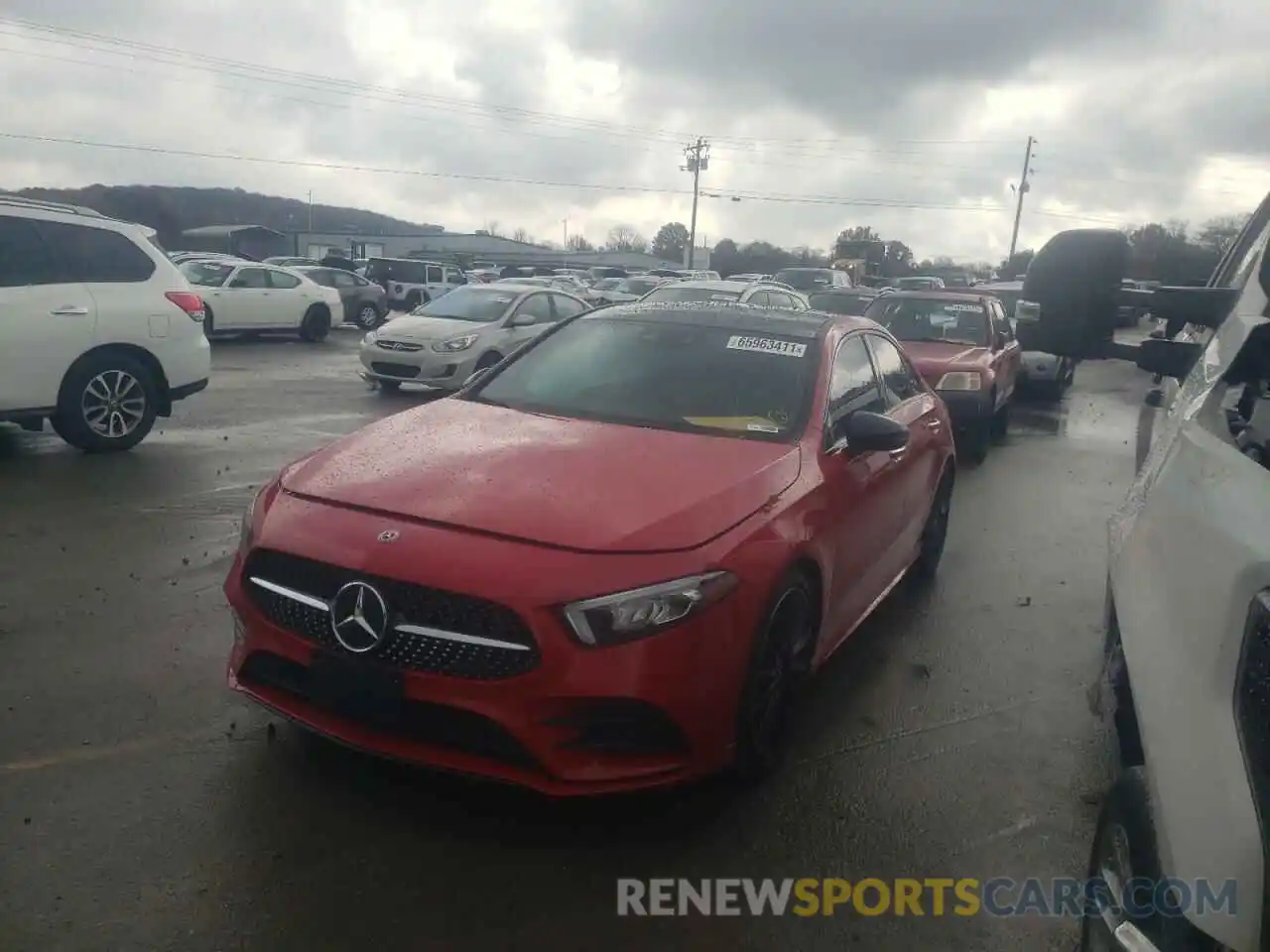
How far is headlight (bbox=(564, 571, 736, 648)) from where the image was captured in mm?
2924

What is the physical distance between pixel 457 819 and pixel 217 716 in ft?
3.96

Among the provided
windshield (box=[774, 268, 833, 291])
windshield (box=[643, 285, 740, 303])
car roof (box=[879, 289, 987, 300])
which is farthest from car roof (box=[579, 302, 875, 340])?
windshield (box=[774, 268, 833, 291])

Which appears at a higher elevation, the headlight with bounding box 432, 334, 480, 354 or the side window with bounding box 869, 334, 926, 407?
the side window with bounding box 869, 334, 926, 407

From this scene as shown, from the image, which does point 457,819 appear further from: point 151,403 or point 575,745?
point 151,403

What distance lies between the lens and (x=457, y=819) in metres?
3.22

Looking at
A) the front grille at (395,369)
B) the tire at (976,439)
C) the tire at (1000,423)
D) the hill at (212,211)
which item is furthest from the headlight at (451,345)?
the hill at (212,211)

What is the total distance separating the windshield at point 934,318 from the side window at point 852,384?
22.7 feet

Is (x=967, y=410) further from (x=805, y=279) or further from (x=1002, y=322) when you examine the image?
(x=805, y=279)

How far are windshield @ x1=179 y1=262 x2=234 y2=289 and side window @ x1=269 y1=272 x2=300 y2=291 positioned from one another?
0.81 meters

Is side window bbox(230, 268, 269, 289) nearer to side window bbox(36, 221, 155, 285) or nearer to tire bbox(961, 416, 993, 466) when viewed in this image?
side window bbox(36, 221, 155, 285)

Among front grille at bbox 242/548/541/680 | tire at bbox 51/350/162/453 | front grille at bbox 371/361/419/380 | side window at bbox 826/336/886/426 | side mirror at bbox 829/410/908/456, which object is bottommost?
front grille at bbox 371/361/419/380

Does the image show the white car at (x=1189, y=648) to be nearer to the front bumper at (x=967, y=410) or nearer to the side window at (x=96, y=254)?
the front bumper at (x=967, y=410)

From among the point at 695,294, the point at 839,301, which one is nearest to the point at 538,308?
the point at 695,294

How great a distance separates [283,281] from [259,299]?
0.89m
